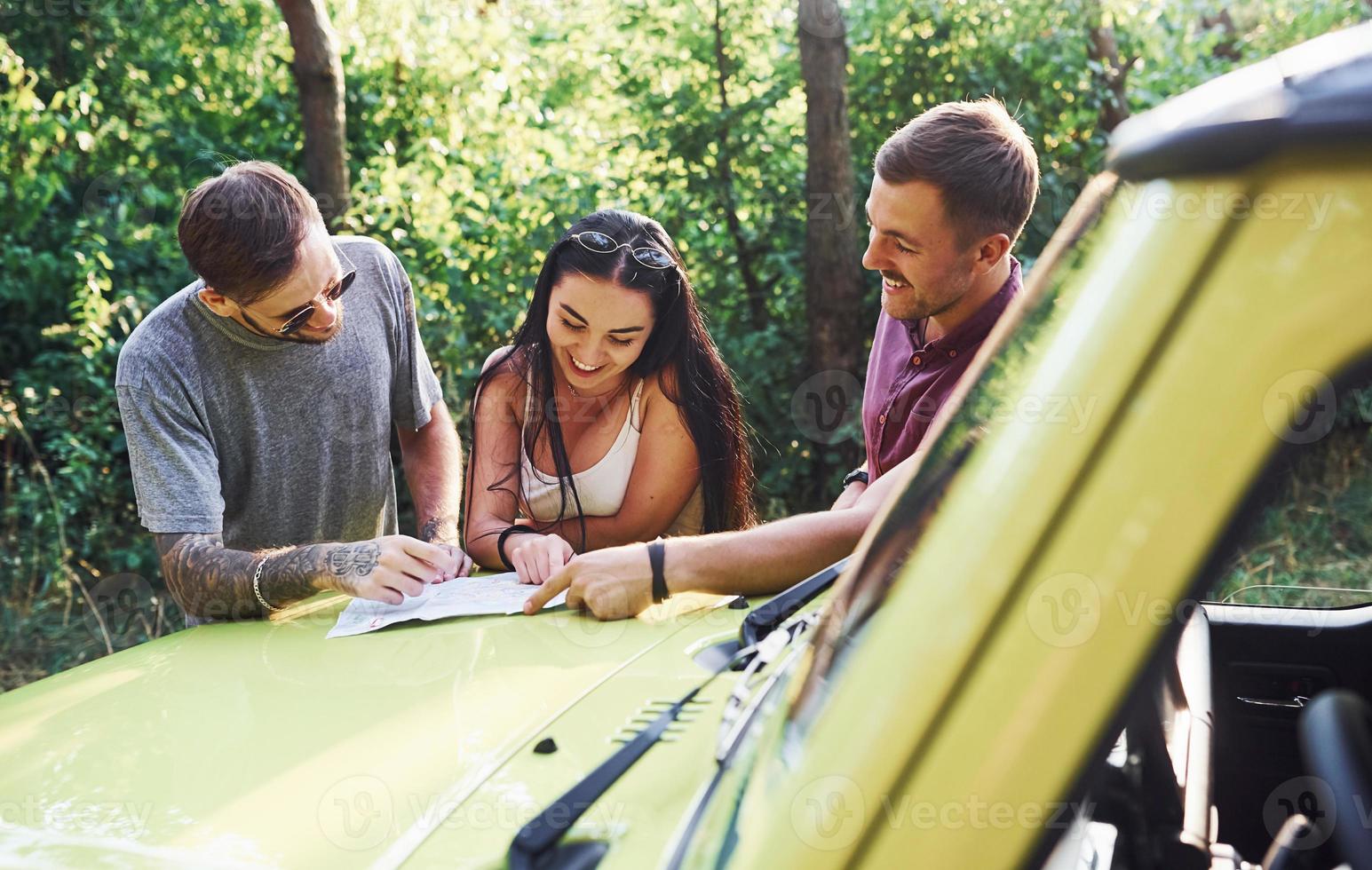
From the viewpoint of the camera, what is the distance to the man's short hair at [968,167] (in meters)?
2.47

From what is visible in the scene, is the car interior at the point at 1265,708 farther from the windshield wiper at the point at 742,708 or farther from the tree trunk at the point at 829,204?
the tree trunk at the point at 829,204

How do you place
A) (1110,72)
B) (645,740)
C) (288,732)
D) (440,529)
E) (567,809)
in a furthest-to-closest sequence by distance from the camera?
(1110,72)
(440,529)
(288,732)
(645,740)
(567,809)

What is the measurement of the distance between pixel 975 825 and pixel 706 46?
6.20 meters

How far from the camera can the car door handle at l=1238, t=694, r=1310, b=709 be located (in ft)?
6.00

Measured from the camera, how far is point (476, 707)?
1.60 m

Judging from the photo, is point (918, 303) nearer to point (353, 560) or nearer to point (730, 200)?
point (353, 560)

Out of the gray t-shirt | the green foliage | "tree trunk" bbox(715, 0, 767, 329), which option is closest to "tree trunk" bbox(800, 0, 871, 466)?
the green foliage

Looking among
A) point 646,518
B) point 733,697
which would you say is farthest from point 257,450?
point 733,697

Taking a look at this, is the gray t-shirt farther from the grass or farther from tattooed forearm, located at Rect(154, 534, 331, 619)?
the grass

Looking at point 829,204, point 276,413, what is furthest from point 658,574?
point 829,204

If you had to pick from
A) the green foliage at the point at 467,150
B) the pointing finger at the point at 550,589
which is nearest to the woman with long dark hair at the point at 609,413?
the pointing finger at the point at 550,589

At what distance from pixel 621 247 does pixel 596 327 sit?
0.70ft

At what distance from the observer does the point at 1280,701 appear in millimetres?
1865

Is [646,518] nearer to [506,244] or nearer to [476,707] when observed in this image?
[476,707]
